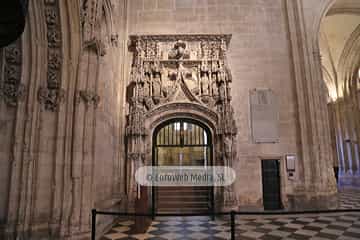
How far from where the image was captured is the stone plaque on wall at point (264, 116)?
668 cm

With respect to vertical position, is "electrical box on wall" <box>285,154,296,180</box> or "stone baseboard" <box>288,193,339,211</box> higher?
"electrical box on wall" <box>285,154,296,180</box>

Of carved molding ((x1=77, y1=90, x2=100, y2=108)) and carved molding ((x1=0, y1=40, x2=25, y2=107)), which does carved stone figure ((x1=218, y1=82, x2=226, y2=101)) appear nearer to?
carved molding ((x1=77, y1=90, x2=100, y2=108))

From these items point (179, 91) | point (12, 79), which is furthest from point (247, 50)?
point (12, 79)

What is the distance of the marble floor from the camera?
13.9 ft

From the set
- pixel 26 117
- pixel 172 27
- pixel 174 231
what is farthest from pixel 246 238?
pixel 172 27

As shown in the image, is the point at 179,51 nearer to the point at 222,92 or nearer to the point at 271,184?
the point at 222,92

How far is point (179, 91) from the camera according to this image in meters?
6.80

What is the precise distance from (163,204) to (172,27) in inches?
213

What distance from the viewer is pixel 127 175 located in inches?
248

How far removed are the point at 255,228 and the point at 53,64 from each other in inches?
194

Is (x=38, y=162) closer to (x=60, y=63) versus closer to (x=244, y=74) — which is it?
(x=60, y=63)

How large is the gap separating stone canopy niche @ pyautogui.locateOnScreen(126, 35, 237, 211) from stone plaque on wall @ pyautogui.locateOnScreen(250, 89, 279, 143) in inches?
29.4

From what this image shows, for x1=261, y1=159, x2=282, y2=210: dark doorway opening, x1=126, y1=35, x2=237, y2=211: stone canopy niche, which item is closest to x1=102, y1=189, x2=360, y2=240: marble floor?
x1=261, y1=159, x2=282, y2=210: dark doorway opening

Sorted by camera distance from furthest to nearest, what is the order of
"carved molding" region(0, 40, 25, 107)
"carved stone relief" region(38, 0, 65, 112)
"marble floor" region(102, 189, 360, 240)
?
"marble floor" region(102, 189, 360, 240)
"carved stone relief" region(38, 0, 65, 112)
"carved molding" region(0, 40, 25, 107)
